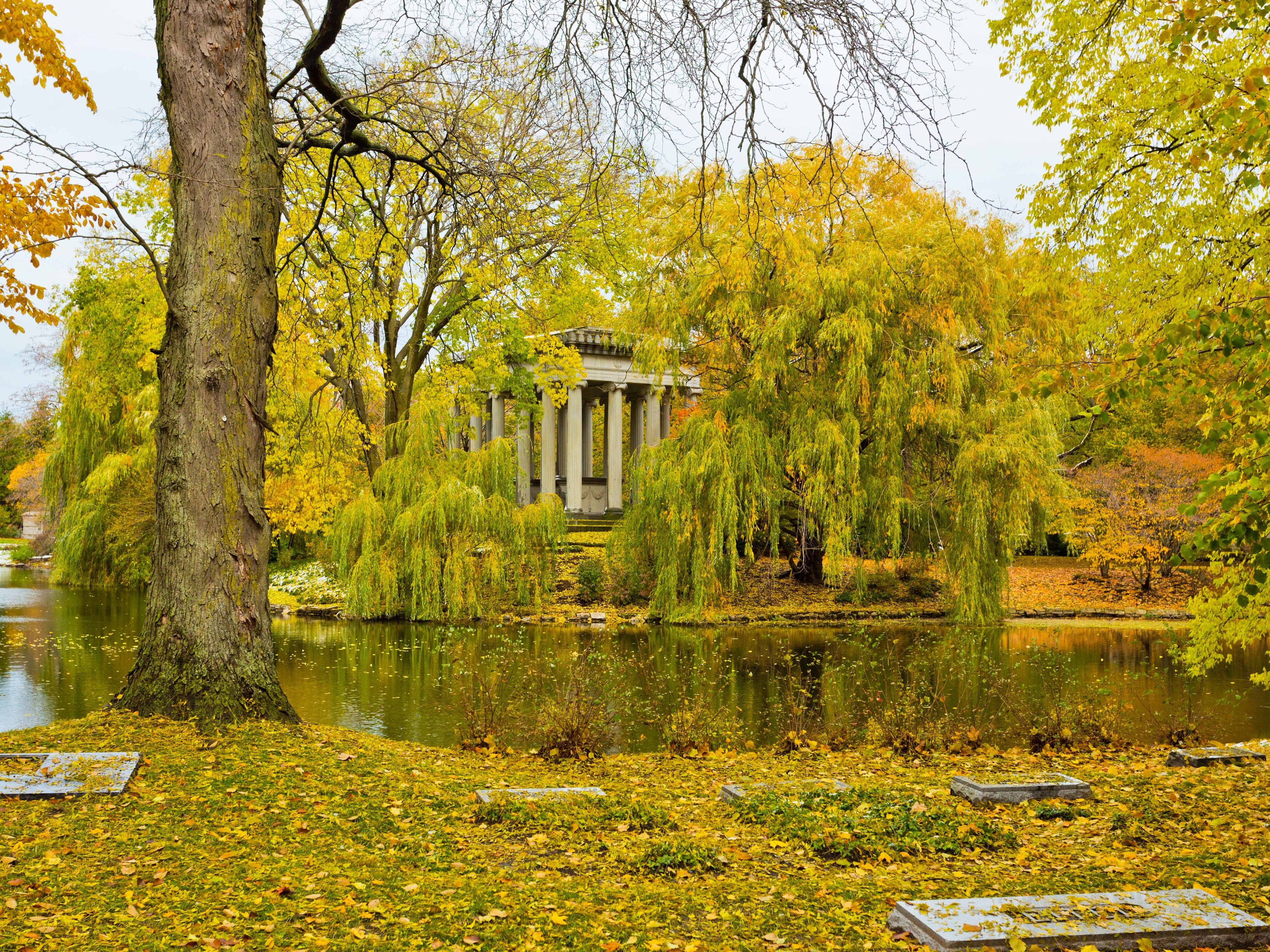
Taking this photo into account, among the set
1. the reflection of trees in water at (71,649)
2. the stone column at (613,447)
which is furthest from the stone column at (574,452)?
the reflection of trees in water at (71,649)

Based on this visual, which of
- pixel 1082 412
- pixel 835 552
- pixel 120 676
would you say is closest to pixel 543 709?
pixel 1082 412

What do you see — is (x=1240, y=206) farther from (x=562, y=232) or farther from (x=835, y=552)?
(x=835, y=552)

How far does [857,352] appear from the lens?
669 inches

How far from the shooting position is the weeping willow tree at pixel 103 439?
21.5m

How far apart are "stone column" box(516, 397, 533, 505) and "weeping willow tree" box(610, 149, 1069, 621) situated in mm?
2320

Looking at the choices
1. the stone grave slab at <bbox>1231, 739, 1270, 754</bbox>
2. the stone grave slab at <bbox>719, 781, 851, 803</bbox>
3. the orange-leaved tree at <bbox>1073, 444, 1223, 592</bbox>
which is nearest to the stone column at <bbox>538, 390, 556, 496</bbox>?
the orange-leaved tree at <bbox>1073, 444, 1223, 592</bbox>

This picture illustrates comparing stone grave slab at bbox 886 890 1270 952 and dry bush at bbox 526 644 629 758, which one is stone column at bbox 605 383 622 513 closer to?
dry bush at bbox 526 644 629 758

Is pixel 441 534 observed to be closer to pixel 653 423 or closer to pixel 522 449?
pixel 653 423

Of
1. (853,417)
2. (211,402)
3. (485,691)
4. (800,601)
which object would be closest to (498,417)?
(800,601)

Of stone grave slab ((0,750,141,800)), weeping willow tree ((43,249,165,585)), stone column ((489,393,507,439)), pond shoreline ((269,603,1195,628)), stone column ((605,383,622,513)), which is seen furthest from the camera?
stone column ((489,393,507,439))

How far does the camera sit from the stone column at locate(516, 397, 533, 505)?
1917 centimetres

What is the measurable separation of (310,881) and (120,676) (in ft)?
29.1

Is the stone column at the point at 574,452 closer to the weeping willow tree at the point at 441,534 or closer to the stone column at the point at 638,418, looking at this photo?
the stone column at the point at 638,418

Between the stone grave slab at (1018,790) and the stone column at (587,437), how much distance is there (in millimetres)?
27354
